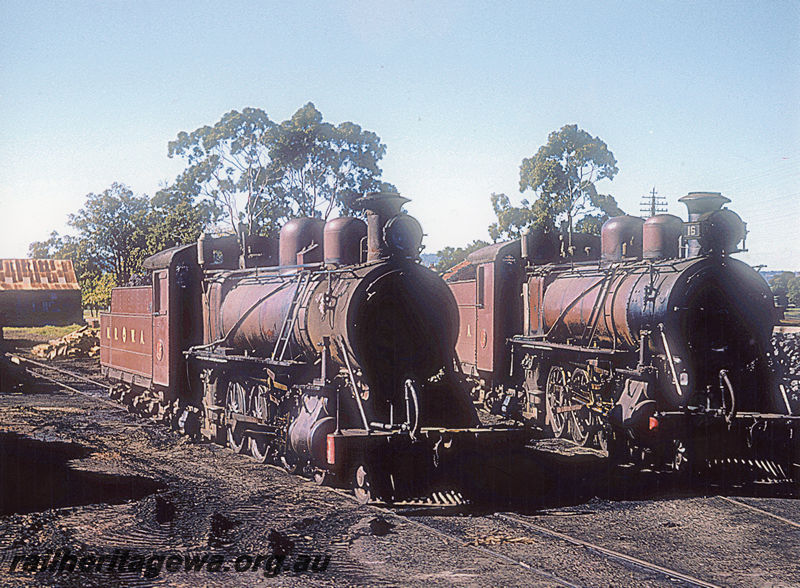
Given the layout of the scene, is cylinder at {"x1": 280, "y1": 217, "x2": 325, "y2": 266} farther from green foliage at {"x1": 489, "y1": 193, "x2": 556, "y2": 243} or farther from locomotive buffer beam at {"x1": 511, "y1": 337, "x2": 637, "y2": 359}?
green foliage at {"x1": 489, "y1": 193, "x2": 556, "y2": 243}

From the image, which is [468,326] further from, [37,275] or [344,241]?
[37,275]

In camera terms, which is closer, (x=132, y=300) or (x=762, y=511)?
(x=762, y=511)

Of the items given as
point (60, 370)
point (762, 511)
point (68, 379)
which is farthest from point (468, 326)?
point (60, 370)

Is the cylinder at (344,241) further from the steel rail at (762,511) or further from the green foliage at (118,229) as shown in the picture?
the green foliage at (118,229)

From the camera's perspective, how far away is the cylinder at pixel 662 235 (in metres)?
11.8

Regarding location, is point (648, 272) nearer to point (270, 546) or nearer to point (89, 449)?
point (270, 546)

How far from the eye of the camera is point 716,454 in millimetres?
10242

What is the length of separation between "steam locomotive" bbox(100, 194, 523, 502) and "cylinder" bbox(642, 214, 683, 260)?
3.62 m

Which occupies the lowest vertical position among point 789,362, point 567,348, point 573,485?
point 573,485

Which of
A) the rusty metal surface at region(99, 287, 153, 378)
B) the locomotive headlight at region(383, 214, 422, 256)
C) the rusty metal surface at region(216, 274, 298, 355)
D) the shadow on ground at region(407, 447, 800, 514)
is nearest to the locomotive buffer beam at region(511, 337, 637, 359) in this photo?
the shadow on ground at region(407, 447, 800, 514)

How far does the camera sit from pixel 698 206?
1084 cm

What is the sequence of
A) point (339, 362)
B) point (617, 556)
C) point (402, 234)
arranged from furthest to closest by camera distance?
point (402, 234)
point (339, 362)
point (617, 556)

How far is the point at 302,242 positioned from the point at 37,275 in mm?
42824

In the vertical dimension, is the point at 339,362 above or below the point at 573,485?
above
